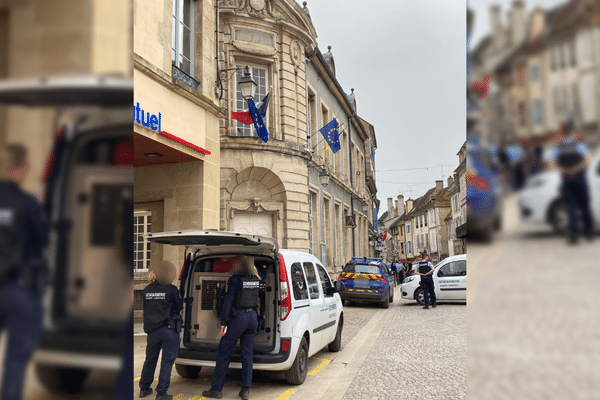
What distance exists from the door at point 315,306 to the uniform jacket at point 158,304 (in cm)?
214

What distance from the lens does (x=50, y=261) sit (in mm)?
714

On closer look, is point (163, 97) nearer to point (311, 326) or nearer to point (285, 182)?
point (311, 326)

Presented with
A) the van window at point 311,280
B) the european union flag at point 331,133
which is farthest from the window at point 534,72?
the european union flag at point 331,133

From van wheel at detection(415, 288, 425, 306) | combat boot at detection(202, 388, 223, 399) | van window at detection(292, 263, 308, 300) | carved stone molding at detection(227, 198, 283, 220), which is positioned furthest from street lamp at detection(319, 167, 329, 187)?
combat boot at detection(202, 388, 223, 399)

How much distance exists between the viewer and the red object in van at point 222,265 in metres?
7.30

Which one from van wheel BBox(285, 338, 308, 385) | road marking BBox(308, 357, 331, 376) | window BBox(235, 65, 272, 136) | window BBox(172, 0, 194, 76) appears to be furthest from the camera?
window BBox(235, 65, 272, 136)

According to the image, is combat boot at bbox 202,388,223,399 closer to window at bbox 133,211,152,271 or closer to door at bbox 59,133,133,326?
door at bbox 59,133,133,326

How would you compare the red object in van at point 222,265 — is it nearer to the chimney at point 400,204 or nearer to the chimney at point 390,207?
the chimney at point 400,204

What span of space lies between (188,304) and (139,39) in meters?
4.77

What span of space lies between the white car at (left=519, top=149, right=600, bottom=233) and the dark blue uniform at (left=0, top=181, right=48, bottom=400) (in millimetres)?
877

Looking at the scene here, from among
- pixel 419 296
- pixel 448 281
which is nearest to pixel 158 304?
pixel 448 281

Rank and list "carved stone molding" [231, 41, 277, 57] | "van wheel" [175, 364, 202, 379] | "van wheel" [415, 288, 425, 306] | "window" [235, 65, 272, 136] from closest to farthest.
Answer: "van wheel" [175, 364, 202, 379] → "van wheel" [415, 288, 425, 306] → "carved stone molding" [231, 41, 277, 57] → "window" [235, 65, 272, 136]

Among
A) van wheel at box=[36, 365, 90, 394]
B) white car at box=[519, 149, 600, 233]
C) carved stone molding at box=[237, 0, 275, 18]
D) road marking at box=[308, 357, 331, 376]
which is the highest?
carved stone molding at box=[237, 0, 275, 18]

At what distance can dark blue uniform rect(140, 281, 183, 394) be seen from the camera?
19.7 feet
